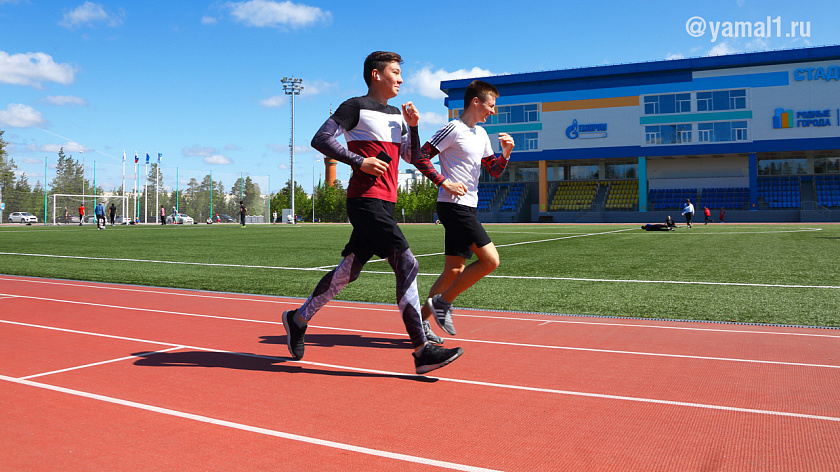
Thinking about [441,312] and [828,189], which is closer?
[441,312]

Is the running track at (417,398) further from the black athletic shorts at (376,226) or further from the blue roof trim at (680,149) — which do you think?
the blue roof trim at (680,149)

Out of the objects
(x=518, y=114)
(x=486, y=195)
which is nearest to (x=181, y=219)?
(x=486, y=195)

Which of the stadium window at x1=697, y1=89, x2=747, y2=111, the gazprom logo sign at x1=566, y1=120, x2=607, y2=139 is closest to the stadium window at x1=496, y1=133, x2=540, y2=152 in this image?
the gazprom logo sign at x1=566, y1=120, x2=607, y2=139

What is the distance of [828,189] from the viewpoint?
50.1m

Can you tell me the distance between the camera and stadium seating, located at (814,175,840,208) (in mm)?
48562

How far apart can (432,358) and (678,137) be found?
5427 centimetres

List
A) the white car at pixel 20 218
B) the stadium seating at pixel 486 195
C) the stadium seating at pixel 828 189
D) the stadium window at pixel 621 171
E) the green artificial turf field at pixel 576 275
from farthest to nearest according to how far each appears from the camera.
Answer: the white car at pixel 20 218 → the stadium seating at pixel 486 195 → the stadium window at pixel 621 171 → the stadium seating at pixel 828 189 → the green artificial turf field at pixel 576 275

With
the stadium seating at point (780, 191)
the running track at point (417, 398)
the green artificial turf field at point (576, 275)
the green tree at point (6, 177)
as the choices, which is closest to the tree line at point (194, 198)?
the green tree at point (6, 177)

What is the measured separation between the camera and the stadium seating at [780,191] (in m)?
49.3

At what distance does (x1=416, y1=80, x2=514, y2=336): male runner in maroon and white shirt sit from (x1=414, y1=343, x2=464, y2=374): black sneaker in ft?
4.07

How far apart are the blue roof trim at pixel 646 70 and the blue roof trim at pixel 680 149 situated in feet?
19.2

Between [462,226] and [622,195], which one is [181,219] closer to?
[622,195]

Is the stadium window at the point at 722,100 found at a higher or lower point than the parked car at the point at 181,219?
higher

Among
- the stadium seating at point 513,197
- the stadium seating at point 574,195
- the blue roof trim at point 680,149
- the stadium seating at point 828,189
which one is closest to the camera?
the stadium seating at point 828,189
